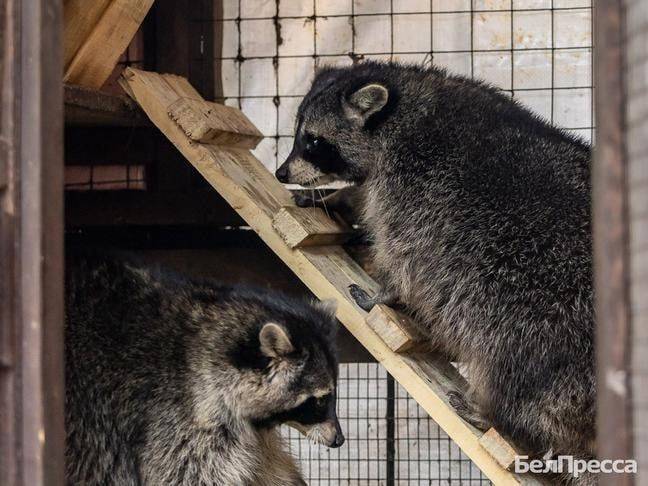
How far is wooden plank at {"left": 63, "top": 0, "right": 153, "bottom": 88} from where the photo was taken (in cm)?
419

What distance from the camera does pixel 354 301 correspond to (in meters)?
4.34

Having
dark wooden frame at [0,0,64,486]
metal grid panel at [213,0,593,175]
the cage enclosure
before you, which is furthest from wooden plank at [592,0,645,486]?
metal grid panel at [213,0,593,175]

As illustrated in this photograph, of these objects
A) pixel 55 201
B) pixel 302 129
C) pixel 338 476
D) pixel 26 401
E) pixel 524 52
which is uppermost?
pixel 524 52

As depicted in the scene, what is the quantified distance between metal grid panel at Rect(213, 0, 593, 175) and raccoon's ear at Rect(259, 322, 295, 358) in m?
2.02

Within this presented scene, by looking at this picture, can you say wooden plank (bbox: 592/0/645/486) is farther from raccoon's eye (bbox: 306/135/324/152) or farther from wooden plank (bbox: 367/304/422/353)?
raccoon's eye (bbox: 306/135/324/152)

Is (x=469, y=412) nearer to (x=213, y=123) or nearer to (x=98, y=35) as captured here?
(x=213, y=123)

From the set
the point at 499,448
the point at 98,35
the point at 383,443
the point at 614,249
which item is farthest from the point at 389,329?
the point at 383,443

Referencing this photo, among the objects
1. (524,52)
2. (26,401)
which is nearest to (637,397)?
(26,401)

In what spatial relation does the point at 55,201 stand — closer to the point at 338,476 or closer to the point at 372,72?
the point at 372,72

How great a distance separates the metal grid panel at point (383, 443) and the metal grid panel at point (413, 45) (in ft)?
6.28

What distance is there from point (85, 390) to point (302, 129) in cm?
154

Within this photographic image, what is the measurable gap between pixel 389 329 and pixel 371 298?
0.29m

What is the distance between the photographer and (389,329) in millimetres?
4156

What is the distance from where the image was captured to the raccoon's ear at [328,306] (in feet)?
13.6
